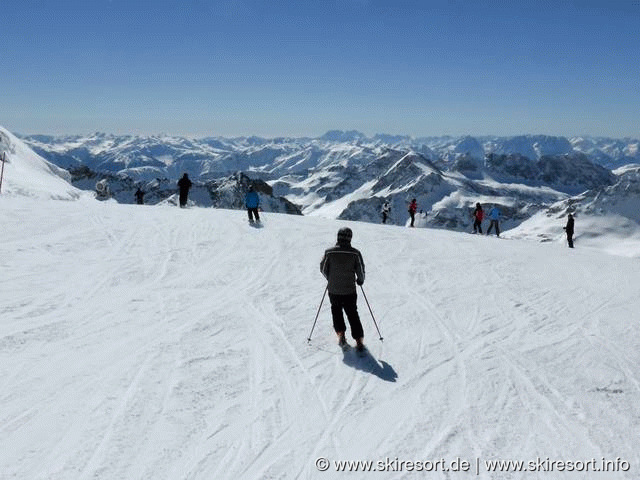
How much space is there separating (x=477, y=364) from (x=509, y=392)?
44.6 inches

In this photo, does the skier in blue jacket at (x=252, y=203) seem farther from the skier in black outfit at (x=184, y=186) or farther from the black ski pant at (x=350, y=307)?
the black ski pant at (x=350, y=307)

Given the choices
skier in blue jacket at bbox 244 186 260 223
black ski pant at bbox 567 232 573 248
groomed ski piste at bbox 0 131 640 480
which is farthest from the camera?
black ski pant at bbox 567 232 573 248

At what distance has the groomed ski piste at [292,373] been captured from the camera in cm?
589

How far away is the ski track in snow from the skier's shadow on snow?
→ 0.04 meters

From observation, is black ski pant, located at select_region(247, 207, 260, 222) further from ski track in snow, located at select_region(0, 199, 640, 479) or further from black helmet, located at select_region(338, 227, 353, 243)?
black helmet, located at select_region(338, 227, 353, 243)

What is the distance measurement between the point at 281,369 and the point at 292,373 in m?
0.22

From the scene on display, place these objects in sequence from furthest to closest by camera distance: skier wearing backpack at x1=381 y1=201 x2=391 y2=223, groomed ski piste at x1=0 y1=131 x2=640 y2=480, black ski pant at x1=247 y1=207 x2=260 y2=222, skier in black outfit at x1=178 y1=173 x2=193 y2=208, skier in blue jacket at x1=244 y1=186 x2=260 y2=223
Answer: skier wearing backpack at x1=381 y1=201 x2=391 y2=223 < skier in black outfit at x1=178 y1=173 x2=193 y2=208 < black ski pant at x1=247 y1=207 x2=260 y2=222 < skier in blue jacket at x1=244 y1=186 x2=260 y2=223 < groomed ski piste at x1=0 y1=131 x2=640 y2=480

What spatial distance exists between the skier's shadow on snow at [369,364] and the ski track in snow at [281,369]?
42 mm

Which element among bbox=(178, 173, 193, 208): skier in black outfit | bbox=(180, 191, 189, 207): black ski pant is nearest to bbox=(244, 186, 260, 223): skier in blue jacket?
bbox=(178, 173, 193, 208): skier in black outfit

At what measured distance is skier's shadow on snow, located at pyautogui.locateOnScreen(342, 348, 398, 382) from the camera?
8323mm

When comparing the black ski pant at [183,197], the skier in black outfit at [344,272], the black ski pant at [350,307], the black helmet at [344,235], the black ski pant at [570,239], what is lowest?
the black ski pant at [570,239]

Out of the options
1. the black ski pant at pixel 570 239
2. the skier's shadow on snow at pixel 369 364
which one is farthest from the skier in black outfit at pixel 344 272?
the black ski pant at pixel 570 239

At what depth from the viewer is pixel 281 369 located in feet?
27.1

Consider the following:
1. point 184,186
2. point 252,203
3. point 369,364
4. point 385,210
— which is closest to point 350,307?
point 369,364
